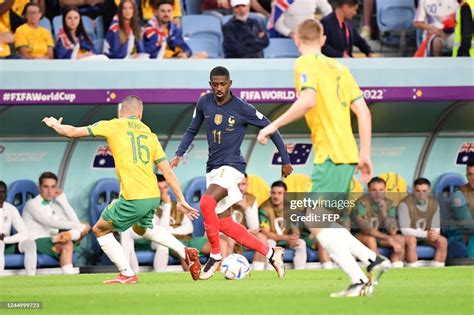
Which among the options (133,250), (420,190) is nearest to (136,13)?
(133,250)

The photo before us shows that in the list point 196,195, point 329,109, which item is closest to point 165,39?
point 196,195

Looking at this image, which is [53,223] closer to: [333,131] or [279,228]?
[279,228]

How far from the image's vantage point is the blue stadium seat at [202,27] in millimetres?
17656

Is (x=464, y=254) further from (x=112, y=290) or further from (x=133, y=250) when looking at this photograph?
(x=112, y=290)

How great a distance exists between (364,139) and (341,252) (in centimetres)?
84

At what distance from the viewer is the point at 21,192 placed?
54.0ft

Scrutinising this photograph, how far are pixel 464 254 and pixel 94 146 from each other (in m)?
4.86

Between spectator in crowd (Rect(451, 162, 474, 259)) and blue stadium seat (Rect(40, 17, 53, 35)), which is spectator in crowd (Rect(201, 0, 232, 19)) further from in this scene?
spectator in crowd (Rect(451, 162, 474, 259))

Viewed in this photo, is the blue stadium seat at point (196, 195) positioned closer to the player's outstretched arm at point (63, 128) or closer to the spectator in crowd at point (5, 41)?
the spectator in crowd at point (5, 41)

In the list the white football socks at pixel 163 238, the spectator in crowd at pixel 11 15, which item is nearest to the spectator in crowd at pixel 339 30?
the spectator in crowd at pixel 11 15

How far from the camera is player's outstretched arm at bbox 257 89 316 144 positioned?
9.57 meters

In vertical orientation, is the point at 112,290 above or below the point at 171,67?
below

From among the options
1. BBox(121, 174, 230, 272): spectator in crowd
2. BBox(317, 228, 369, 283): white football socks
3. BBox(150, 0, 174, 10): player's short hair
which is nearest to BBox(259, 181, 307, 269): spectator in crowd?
BBox(121, 174, 230, 272): spectator in crowd

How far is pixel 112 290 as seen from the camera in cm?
1159
